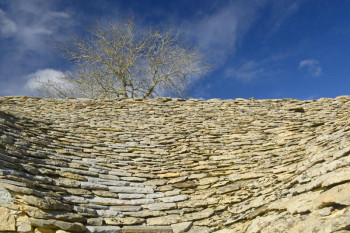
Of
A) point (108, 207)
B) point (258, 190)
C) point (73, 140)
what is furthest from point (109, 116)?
point (258, 190)

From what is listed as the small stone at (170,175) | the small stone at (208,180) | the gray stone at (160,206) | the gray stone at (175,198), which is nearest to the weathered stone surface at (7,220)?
the gray stone at (160,206)

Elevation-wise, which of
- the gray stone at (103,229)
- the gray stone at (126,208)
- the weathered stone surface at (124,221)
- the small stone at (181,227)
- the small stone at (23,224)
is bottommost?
the small stone at (181,227)

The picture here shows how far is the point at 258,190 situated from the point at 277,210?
84 cm

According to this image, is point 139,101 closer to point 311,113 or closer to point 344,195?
point 311,113

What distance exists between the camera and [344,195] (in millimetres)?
2221

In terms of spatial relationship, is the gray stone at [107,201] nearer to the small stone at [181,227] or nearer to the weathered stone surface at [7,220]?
the small stone at [181,227]

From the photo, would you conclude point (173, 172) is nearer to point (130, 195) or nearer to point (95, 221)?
point (130, 195)

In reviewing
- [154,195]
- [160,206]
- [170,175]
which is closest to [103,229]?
[160,206]

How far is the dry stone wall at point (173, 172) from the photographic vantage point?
2.68m

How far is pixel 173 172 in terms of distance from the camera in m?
4.36

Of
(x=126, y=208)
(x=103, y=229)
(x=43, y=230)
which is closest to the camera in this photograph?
(x=43, y=230)

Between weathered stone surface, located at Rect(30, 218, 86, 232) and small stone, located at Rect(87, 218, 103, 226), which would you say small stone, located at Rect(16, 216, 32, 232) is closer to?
weathered stone surface, located at Rect(30, 218, 86, 232)

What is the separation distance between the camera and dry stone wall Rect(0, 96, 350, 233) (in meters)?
2.68

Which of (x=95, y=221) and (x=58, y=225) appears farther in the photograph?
(x=95, y=221)
